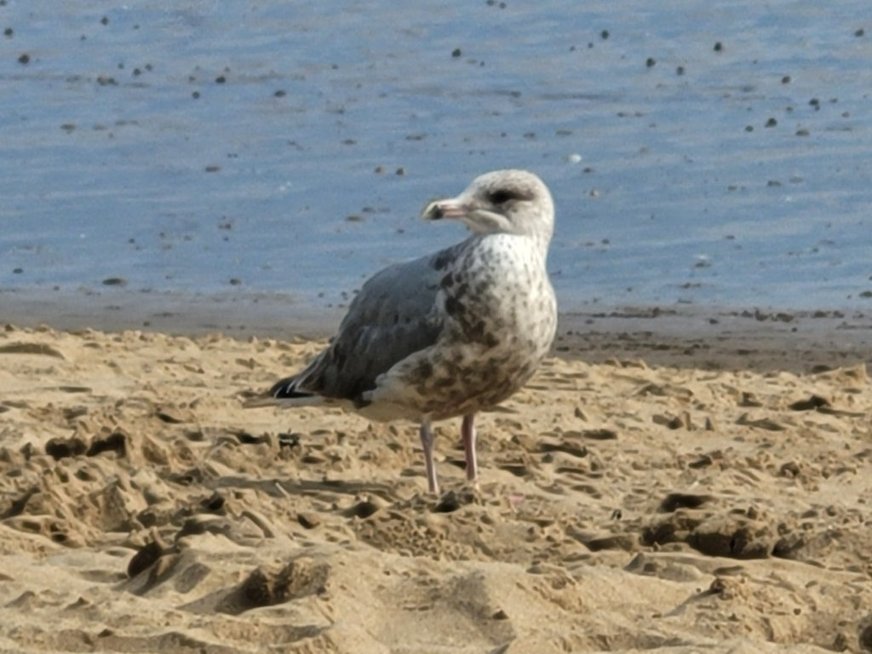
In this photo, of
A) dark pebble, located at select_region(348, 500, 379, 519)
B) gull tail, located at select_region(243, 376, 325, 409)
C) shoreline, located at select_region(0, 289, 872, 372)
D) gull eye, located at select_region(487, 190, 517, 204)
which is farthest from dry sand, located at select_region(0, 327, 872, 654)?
gull eye, located at select_region(487, 190, 517, 204)

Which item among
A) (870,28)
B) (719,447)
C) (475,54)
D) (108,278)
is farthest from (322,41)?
(719,447)

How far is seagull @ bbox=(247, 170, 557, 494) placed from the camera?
8227 millimetres

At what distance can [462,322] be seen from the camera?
824 centimetres

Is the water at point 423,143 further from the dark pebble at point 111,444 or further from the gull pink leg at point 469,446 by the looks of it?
the gull pink leg at point 469,446

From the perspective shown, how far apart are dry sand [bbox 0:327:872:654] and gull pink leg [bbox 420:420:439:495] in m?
0.16

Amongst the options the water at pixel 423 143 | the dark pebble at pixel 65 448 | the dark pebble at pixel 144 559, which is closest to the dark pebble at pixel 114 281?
the water at pixel 423 143

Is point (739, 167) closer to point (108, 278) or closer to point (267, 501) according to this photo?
point (108, 278)

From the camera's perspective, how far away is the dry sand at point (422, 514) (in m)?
6.16

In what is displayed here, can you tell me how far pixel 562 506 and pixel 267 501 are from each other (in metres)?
1.01

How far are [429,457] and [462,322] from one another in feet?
1.65

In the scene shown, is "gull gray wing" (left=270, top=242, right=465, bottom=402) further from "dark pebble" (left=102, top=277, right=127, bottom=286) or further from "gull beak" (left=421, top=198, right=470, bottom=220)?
"dark pebble" (left=102, top=277, right=127, bottom=286)

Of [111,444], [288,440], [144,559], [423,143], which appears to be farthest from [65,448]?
[423,143]

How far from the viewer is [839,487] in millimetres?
8781

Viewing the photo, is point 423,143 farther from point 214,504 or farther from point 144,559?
point 144,559
